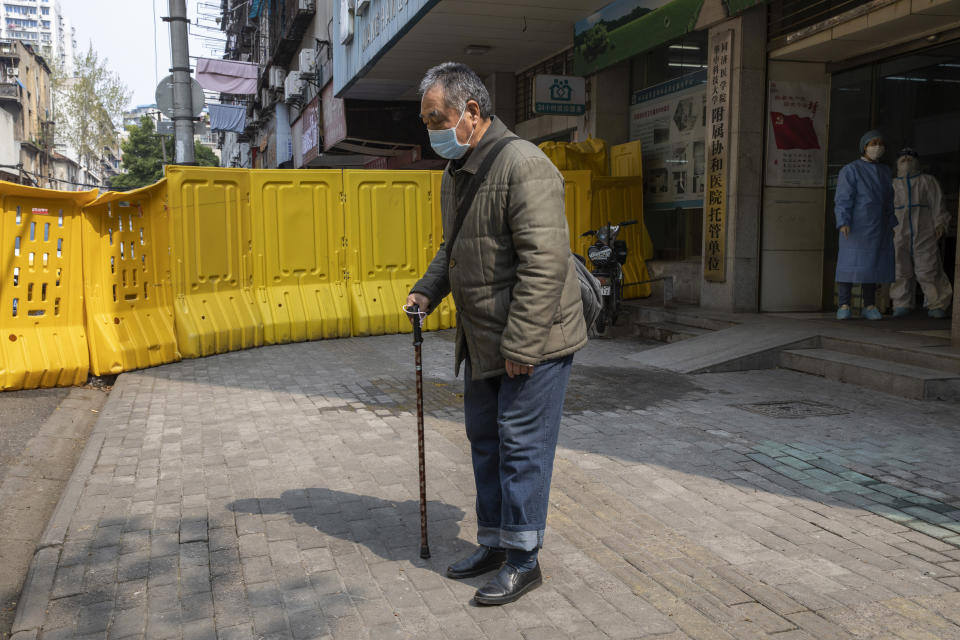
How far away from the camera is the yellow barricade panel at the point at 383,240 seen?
1051 centimetres

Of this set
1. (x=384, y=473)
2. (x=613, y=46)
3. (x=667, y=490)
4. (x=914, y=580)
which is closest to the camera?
(x=914, y=580)

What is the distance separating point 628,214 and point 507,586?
10.1m

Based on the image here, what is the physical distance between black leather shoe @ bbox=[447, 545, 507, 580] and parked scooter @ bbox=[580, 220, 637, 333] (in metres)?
7.16

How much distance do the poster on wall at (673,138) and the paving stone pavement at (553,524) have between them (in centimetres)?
611

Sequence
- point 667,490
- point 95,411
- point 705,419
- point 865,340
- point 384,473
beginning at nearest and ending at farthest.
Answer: point 667,490 → point 384,473 → point 705,419 → point 95,411 → point 865,340

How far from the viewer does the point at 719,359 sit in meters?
8.01

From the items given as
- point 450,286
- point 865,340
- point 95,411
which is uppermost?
point 450,286

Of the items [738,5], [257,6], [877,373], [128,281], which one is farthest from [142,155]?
[877,373]

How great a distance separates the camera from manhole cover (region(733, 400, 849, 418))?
20.2ft

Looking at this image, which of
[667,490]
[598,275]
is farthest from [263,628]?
[598,275]

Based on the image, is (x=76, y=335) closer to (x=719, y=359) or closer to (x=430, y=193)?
(x=430, y=193)

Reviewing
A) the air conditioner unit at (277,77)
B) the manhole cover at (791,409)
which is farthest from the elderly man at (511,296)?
the air conditioner unit at (277,77)

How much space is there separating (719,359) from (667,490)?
390cm

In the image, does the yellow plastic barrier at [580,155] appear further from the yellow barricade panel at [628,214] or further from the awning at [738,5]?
the awning at [738,5]
